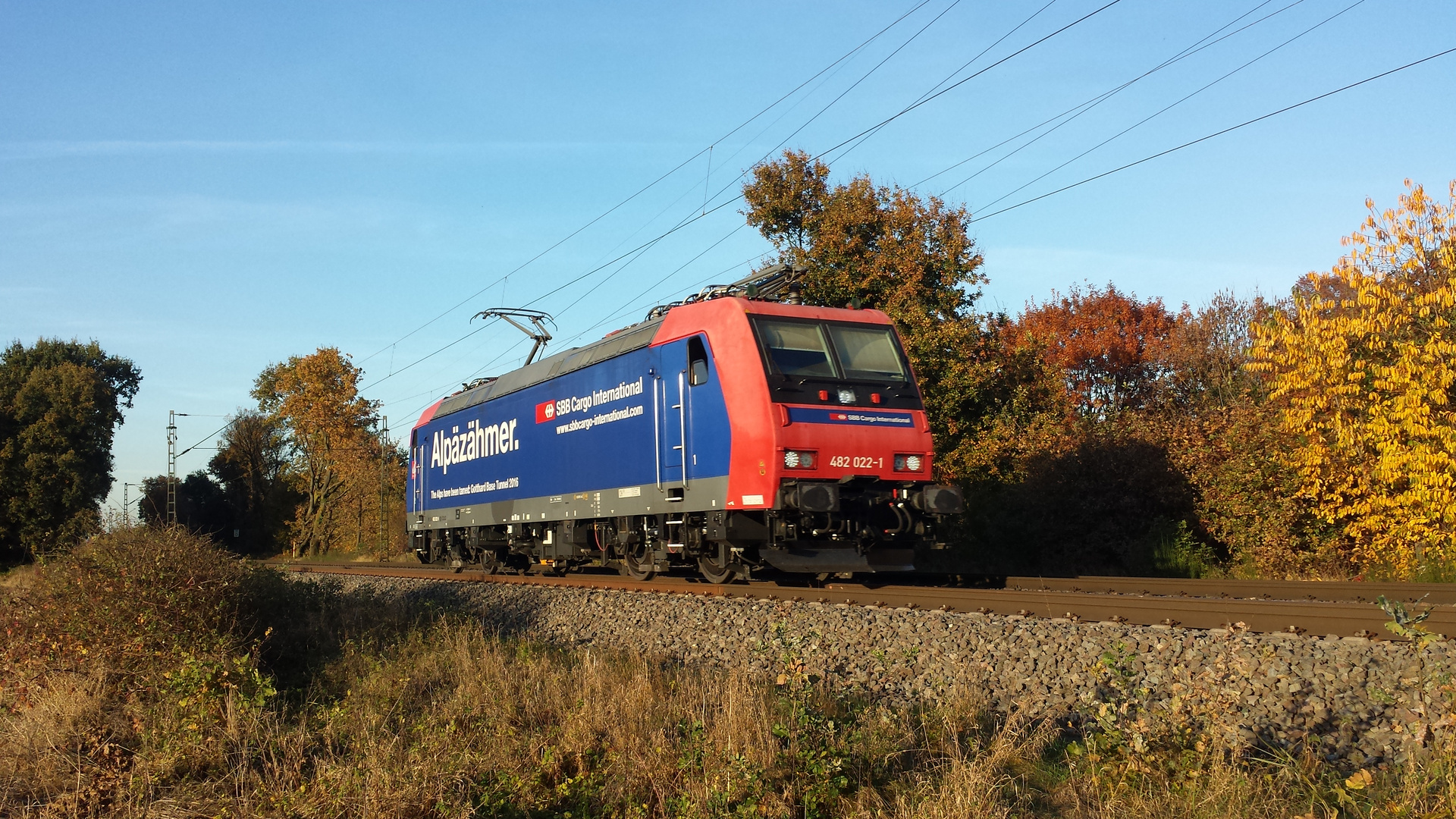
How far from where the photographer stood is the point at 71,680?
7883mm

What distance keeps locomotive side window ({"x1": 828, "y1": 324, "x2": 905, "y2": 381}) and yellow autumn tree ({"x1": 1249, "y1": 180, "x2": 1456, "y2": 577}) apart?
605 cm

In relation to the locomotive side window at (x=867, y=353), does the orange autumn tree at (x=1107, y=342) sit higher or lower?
higher

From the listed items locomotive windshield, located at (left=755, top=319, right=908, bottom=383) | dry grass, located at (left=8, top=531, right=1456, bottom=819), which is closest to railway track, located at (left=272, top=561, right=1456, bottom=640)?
dry grass, located at (left=8, top=531, right=1456, bottom=819)

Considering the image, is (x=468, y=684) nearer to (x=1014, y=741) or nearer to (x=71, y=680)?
(x=71, y=680)

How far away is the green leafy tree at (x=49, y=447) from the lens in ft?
144

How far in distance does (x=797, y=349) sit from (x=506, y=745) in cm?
732

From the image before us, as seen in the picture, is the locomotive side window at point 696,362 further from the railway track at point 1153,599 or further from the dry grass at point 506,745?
the dry grass at point 506,745

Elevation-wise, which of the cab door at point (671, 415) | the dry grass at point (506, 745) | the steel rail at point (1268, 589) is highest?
the cab door at point (671, 415)

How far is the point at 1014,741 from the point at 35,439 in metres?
49.9

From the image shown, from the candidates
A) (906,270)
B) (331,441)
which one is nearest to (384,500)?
(331,441)

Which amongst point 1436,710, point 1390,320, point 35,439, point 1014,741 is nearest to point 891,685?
point 1014,741

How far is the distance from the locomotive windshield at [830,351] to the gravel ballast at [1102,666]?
9.34 ft

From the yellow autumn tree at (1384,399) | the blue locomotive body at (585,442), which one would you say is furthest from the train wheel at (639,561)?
the yellow autumn tree at (1384,399)

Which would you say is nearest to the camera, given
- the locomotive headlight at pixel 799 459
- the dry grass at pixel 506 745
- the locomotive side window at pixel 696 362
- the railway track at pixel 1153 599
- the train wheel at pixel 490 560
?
the dry grass at pixel 506 745
